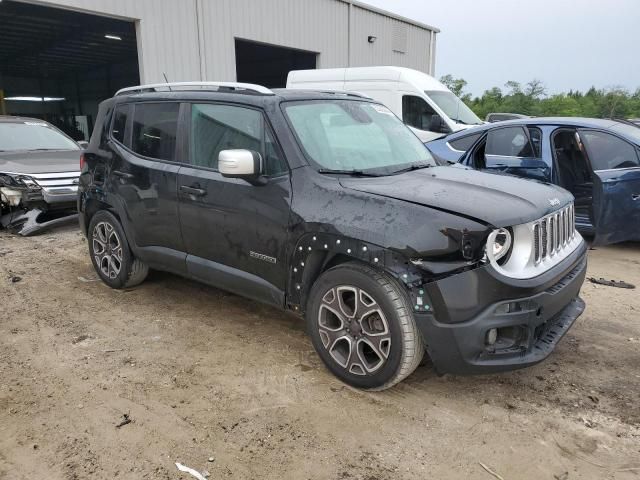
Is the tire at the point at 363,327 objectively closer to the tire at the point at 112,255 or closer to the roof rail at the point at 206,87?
the roof rail at the point at 206,87

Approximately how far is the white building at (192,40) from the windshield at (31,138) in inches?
115

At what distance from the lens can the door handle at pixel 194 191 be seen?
3.80m

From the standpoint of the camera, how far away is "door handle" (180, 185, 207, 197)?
3.80 metres

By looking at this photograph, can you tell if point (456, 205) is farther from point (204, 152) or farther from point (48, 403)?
point (48, 403)

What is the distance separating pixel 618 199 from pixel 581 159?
914mm

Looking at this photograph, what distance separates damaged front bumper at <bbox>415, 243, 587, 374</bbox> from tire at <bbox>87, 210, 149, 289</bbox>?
3036 mm

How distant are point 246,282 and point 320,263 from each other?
683mm

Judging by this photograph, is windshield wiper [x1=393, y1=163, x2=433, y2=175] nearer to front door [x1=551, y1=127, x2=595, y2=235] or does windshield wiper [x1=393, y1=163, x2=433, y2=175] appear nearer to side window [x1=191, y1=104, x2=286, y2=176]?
side window [x1=191, y1=104, x2=286, y2=176]

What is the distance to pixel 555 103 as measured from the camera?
2925 cm

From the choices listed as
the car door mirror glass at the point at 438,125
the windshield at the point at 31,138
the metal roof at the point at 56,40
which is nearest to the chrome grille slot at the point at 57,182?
the windshield at the point at 31,138

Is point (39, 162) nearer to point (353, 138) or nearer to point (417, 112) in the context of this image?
point (353, 138)

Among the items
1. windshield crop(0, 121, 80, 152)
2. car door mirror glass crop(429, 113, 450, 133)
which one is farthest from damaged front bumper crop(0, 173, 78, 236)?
car door mirror glass crop(429, 113, 450, 133)

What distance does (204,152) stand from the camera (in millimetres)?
3904

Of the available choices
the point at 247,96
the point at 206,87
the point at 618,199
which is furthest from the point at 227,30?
the point at 618,199
